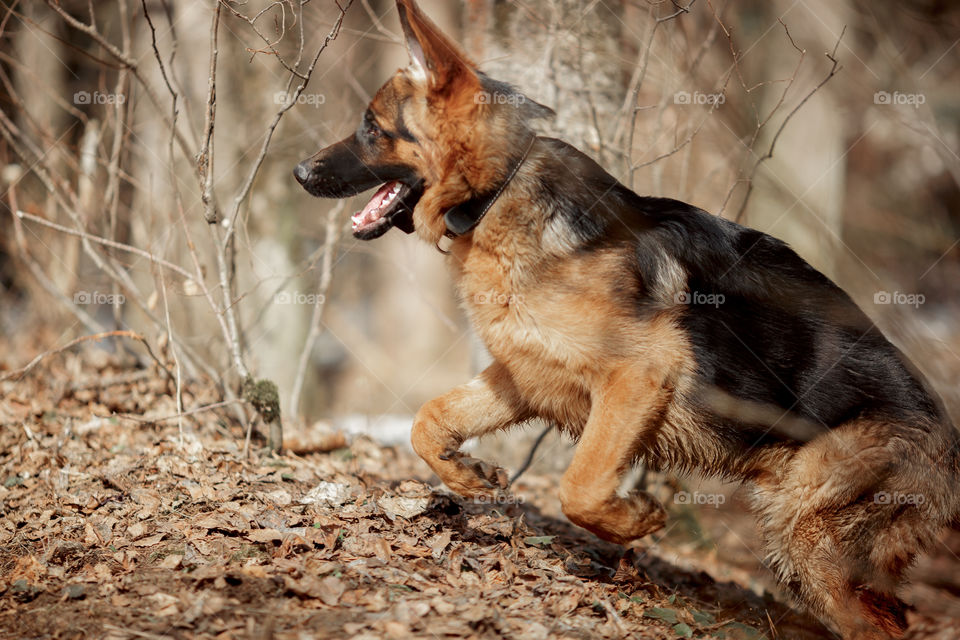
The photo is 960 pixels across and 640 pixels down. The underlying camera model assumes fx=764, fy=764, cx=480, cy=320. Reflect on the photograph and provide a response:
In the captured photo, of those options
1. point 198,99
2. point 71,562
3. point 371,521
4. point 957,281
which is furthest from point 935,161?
point 71,562

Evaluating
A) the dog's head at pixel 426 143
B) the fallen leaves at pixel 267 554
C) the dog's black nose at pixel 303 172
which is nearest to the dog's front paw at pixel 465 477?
the fallen leaves at pixel 267 554

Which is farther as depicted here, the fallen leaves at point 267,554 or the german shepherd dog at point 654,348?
the german shepherd dog at point 654,348

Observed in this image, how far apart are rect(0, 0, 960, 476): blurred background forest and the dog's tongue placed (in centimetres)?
66

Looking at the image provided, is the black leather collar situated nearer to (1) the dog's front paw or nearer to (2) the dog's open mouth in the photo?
(2) the dog's open mouth

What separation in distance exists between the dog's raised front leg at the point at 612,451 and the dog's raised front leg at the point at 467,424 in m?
0.67

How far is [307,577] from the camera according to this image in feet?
→ 11.3

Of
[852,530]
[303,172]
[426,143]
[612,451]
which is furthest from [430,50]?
[852,530]

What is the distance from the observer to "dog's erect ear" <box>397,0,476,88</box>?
3.72m

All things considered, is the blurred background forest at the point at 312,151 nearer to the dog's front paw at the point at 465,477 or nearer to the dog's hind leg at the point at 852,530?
the dog's hind leg at the point at 852,530

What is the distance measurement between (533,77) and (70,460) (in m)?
4.27

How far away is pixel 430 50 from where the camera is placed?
12.6 ft

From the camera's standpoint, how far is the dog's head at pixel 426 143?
3953 millimetres

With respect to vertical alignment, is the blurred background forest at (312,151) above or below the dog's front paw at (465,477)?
above

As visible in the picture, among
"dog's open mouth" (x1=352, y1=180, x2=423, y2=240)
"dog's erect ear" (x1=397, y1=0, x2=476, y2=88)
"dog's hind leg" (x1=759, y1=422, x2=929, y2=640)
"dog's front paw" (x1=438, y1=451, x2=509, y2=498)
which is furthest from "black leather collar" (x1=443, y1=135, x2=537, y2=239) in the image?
"dog's hind leg" (x1=759, y1=422, x2=929, y2=640)
